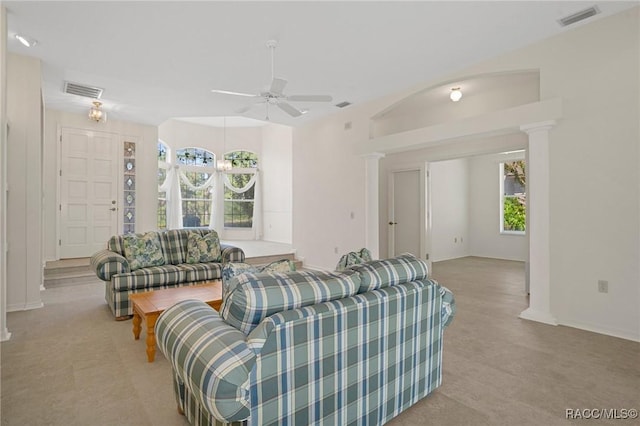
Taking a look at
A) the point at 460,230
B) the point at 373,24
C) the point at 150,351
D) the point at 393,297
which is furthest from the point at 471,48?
the point at 460,230

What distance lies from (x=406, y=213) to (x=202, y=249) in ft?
13.9

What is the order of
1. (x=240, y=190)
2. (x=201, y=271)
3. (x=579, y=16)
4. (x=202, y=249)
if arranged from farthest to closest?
(x=240, y=190) → (x=202, y=249) → (x=201, y=271) → (x=579, y=16)

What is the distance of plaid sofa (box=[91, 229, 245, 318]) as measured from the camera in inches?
145

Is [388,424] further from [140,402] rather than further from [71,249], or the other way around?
[71,249]

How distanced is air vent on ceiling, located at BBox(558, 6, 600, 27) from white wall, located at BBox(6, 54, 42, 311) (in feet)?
19.2

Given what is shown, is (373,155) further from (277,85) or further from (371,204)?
(277,85)

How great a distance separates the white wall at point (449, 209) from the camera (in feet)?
25.9

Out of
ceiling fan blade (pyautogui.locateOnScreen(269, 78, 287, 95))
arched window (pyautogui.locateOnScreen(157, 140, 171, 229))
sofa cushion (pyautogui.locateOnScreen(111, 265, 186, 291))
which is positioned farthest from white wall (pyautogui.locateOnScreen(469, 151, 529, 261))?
arched window (pyautogui.locateOnScreen(157, 140, 171, 229))

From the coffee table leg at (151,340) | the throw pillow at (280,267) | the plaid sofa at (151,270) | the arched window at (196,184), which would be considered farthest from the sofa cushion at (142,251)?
the arched window at (196,184)

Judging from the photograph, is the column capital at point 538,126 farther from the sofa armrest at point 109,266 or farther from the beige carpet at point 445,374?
the sofa armrest at point 109,266

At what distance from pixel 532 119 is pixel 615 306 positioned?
6.70 ft

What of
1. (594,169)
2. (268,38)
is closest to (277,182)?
(268,38)

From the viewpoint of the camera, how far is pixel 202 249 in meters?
4.66

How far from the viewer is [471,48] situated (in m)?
3.75
